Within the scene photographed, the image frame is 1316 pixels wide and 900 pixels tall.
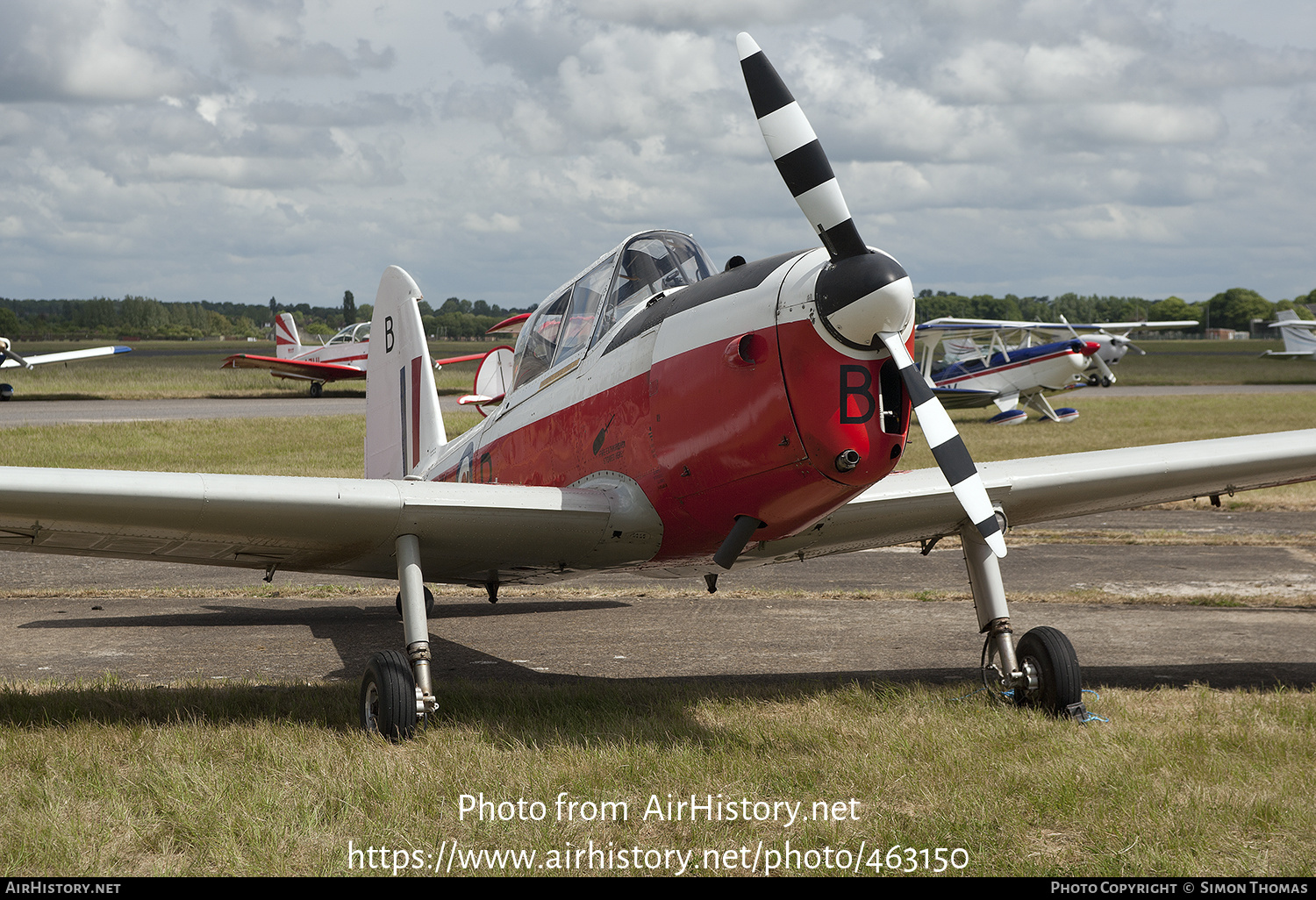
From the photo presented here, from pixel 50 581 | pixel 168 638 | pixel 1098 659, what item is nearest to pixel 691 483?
pixel 1098 659

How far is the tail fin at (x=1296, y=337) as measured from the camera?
217 feet

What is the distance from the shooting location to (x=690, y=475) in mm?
5168

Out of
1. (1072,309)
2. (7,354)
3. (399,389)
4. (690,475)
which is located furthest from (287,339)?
(1072,309)

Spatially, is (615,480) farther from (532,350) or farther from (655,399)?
(532,350)

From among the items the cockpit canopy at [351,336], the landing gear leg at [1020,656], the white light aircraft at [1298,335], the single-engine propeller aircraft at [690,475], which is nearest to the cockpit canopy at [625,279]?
the single-engine propeller aircraft at [690,475]

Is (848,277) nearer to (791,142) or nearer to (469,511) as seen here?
(791,142)

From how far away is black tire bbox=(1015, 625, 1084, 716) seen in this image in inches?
221

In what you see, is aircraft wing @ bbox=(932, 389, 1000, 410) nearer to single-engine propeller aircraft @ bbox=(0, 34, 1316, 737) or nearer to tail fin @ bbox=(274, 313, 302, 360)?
single-engine propeller aircraft @ bbox=(0, 34, 1316, 737)

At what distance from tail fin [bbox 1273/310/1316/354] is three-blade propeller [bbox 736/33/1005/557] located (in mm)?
71905

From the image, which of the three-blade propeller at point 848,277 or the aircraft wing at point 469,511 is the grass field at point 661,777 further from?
the three-blade propeller at point 848,277

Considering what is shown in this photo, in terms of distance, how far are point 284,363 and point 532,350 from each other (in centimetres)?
3942

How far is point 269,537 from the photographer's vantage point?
5426mm

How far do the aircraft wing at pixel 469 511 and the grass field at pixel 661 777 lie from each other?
854mm

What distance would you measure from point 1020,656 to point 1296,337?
7255 centimetres
